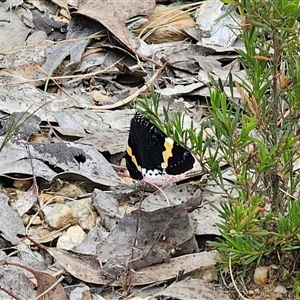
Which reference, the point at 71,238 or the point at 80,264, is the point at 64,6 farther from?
the point at 80,264

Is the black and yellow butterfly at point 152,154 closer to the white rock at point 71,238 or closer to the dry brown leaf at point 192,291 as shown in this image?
the white rock at point 71,238

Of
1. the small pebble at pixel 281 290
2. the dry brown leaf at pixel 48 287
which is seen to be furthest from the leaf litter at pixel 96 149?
the small pebble at pixel 281 290

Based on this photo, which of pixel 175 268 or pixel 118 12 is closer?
pixel 175 268

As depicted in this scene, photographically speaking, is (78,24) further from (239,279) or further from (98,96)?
(239,279)

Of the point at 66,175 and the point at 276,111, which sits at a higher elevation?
the point at 276,111

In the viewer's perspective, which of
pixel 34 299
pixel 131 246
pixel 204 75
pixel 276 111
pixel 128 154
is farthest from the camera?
pixel 204 75

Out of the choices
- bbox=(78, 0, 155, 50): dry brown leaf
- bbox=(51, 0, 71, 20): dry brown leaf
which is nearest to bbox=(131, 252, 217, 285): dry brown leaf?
bbox=(78, 0, 155, 50): dry brown leaf

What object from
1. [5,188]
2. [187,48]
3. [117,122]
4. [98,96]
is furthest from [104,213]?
[187,48]

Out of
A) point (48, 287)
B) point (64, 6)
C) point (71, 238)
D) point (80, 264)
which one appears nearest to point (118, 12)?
point (64, 6)
